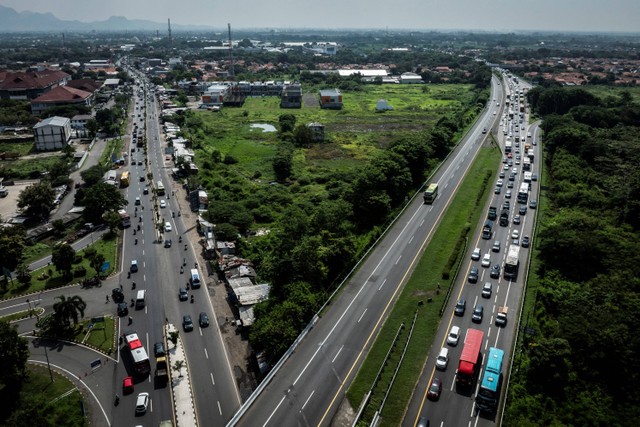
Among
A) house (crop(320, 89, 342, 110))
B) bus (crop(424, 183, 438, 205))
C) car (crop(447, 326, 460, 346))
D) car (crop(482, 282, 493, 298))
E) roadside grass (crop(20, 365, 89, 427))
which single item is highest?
house (crop(320, 89, 342, 110))

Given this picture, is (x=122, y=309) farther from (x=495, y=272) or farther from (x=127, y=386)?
(x=495, y=272)

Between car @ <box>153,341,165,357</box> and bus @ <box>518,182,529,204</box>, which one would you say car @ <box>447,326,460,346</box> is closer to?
car @ <box>153,341,165,357</box>

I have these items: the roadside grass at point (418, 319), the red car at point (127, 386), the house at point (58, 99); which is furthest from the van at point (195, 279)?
the house at point (58, 99)

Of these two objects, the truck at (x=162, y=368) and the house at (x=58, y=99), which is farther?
the house at (x=58, y=99)

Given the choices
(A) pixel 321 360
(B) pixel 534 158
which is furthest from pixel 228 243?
(B) pixel 534 158

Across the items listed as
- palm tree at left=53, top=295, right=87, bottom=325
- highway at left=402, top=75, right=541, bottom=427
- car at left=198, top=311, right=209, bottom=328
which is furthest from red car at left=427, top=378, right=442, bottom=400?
palm tree at left=53, top=295, right=87, bottom=325

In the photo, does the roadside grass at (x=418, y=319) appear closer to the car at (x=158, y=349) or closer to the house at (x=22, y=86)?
the car at (x=158, y=349)
